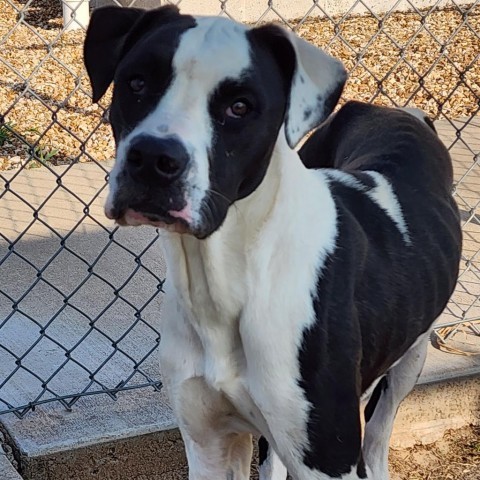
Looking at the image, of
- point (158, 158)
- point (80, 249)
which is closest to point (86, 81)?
point (80, 249)

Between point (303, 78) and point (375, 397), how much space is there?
160 centimetres

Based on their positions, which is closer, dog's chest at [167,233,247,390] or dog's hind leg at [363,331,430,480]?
dog's chest at [167,233,247,390]

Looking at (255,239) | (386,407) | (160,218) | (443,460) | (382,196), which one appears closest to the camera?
(160,218)

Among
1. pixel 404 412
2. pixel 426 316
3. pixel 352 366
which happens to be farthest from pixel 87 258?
pixel 352 366

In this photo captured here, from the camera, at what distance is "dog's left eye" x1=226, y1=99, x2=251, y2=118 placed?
2570mm

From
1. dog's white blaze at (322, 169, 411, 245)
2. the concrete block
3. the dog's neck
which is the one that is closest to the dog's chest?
the dog's neck

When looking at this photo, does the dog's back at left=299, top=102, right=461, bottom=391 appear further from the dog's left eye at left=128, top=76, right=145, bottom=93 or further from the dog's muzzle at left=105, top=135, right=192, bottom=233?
the dog's left eye at left=128, top=76, right=145, bottom=93

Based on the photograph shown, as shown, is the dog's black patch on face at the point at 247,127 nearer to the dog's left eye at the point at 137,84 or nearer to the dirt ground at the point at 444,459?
the dog's left eye at the point at 137,84

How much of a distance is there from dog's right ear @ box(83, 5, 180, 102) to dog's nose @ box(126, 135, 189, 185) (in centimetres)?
49

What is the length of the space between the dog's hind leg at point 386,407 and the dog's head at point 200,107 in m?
1.35

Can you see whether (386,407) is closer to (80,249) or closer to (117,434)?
(117,434)

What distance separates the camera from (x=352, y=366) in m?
2.88

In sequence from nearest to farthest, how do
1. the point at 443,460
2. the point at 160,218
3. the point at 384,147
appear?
the point at 160,218
the point at 384,147
the point at 443,460

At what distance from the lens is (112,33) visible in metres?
2.86
